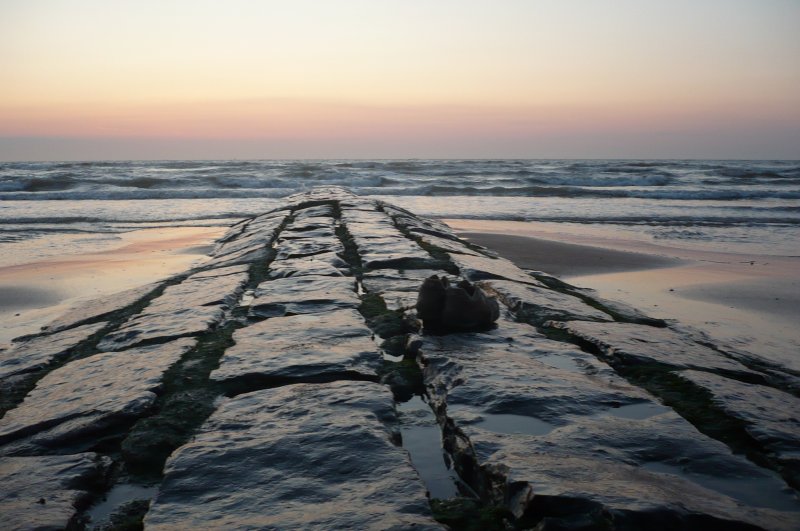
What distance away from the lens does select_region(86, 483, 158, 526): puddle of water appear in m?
1.80

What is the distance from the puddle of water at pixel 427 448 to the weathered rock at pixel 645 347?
44.7 inches

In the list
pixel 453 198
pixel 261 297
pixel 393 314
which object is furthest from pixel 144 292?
pixel 453 198

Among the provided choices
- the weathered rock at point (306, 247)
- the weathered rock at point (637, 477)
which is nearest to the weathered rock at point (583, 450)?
the weathered rock at point (637, 477)

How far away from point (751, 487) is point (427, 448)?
96cm

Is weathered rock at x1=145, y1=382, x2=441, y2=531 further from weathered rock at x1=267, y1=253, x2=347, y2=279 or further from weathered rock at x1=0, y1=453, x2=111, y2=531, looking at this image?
weathered rock at x1=267, y1=253, x2=347, y2=279

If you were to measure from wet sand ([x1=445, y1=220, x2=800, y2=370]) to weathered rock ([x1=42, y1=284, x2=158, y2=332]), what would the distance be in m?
4.31

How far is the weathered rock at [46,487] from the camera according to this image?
5.62ft

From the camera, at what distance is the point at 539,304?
13.9 feet

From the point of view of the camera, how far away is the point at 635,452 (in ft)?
6.70

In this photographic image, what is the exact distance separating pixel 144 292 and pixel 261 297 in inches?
57.9

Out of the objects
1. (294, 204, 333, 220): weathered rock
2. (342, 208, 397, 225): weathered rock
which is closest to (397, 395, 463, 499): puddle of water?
(342, 208, 397, 225): weathered rock

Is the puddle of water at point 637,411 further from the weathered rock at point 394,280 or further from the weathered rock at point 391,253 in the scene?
the weathered rock at point 391,253

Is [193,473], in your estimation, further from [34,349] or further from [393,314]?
[34,349]

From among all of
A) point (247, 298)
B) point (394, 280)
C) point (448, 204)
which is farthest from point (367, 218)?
point (448, 204)
